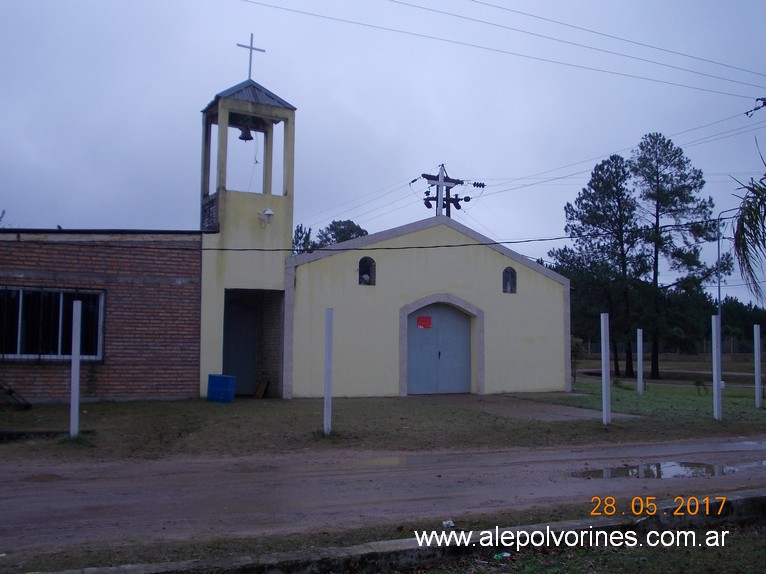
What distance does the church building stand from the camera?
16.7m

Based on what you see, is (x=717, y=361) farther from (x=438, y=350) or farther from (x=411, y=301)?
(x=411, y=301)

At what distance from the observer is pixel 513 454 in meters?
12.7

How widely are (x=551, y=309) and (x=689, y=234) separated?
2939 cm

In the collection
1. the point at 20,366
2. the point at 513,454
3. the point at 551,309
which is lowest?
the point at 513,454

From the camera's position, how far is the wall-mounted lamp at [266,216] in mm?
19188

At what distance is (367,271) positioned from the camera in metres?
20.8

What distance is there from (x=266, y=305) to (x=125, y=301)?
14.7ft

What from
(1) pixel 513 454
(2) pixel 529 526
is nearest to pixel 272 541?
(2) pixel 529 526

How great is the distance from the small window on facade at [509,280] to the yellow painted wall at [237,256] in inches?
285

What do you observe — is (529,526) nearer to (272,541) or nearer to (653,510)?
(653,510)

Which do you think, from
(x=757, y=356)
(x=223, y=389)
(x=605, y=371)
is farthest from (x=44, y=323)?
(x=757, y=356)

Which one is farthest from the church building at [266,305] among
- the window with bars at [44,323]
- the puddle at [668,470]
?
the puddle at [668,470]

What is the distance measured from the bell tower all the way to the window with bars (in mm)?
2566

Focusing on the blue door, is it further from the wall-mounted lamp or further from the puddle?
the puddle
